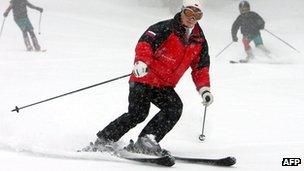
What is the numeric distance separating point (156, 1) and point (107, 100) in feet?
76.7

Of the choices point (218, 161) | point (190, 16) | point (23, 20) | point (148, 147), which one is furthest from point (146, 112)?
point (23, 20)

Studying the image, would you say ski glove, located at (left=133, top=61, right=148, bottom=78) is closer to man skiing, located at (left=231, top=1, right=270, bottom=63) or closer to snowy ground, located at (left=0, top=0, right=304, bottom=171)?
snowy ground, located at (left=0, top=0, right=304, bottom=171)

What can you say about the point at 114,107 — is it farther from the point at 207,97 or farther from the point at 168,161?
the point at 168,161

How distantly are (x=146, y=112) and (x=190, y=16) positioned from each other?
1.09 meters

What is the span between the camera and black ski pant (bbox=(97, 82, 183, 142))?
527cm

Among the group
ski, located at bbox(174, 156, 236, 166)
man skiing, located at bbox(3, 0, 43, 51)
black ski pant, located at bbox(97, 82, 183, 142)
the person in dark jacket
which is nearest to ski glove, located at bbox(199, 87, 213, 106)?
the person in dark jacket

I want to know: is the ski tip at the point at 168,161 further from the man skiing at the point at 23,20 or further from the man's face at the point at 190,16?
the man skiing at the point at 23,20

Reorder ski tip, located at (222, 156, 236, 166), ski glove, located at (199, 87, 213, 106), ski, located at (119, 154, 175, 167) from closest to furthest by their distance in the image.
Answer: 1. ski, located at (119, 154, 175, 167)
2. ski tip, located at (222, 156, 236, 166)
3. ski glove, located at (199, 87, 213, 106)

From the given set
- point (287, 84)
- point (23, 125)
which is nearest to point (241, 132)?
point (23, 125)

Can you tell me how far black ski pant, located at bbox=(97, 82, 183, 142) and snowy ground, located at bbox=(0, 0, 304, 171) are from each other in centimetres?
48

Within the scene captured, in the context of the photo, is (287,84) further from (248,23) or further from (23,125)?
(23,125)

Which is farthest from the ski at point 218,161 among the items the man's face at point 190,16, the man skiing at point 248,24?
the man skiing at point 248,24

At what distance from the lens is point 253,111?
796 cm

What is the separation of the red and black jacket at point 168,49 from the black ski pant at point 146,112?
0.30 ft
